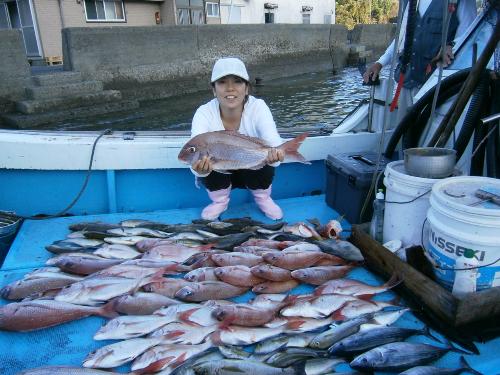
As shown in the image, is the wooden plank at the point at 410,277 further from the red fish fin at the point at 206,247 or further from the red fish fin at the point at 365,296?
the red fish fin at the point at 206,247

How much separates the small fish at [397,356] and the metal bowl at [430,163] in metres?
1.01

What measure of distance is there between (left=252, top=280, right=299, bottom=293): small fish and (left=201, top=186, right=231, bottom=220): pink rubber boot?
3.66ft

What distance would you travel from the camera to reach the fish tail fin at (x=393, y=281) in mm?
2316

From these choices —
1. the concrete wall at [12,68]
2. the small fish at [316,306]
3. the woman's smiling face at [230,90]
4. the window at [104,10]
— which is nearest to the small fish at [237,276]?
the small fish at [316,306]

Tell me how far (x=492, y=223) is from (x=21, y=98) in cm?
1251

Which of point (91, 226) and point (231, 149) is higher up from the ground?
point (231, 149)

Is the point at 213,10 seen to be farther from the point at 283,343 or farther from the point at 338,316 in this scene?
the point at 283,343

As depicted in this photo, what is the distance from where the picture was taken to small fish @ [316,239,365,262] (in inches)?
105

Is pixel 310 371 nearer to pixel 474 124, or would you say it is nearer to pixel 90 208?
pixel 474 124

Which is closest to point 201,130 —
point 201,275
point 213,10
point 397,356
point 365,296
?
point 201,275

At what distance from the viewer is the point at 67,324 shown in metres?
2.20

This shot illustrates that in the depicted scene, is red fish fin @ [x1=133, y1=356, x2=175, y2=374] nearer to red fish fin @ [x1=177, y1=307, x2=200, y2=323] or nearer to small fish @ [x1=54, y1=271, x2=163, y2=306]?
red fish fin @ [x1=177, y1=307, x2=200, y2=323]

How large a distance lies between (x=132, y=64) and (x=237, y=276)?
13313mm

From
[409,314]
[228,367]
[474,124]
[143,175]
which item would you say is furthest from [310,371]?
[143,175]
